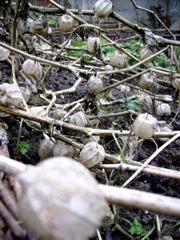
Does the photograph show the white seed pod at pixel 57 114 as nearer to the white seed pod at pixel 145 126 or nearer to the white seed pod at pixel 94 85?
the white seed pod at pixel 94 85

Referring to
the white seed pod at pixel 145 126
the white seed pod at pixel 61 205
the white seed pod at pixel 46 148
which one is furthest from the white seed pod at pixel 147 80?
the white seed pod at pixel 61 205

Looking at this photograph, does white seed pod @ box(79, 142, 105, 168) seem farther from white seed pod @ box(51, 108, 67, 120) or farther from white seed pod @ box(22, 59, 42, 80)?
white seed pod @ box(22, 59, 42, 80)

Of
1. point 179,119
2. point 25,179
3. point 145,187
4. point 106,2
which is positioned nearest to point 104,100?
point 179,119

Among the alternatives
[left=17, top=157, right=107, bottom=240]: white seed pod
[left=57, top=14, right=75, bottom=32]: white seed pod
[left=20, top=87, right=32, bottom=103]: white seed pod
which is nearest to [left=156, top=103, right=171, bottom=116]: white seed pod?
[left=57, top=14, right=75, bottom=32]: white seed pod

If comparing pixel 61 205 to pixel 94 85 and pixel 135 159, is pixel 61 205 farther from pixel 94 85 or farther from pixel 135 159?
pixel 135 159

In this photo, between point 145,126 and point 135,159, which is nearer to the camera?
point 145,126

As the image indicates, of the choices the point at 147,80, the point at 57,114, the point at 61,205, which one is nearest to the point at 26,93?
the point at 57,114
